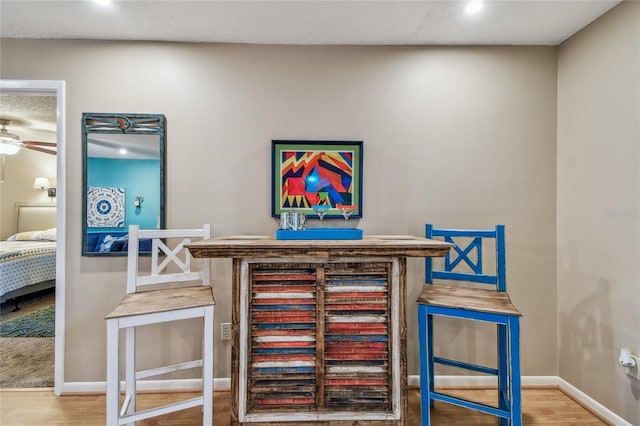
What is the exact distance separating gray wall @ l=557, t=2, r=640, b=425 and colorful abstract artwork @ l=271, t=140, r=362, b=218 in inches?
55.6

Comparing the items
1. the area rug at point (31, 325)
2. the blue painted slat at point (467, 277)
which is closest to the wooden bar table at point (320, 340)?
the blue painted slat at point (467, 277)

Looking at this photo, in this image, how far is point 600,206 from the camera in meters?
1.78

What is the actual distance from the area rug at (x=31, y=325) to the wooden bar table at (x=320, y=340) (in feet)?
8.78

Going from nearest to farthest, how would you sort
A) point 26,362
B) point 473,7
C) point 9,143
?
point 473,7 < point 26,362 < point 9,143

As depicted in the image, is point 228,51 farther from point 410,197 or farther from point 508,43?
point 508,43

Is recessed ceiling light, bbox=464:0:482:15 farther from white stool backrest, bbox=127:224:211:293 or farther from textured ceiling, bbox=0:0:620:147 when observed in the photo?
white stool backrest, bbox=127:224:211:293

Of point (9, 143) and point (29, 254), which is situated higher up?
point (9, 143)

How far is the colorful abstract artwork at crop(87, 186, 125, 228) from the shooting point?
2.01 metres

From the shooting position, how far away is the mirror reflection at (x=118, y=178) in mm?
2008

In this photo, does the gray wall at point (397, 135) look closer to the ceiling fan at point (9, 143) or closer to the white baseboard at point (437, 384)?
the white baseboard at point (437, 384)

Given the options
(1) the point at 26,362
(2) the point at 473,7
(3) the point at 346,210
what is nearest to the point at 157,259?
(3) the point at 346,210

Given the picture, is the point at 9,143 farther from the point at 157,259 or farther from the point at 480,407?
the point at 480,407

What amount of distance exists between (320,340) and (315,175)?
1.07 m

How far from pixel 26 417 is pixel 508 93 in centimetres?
371
